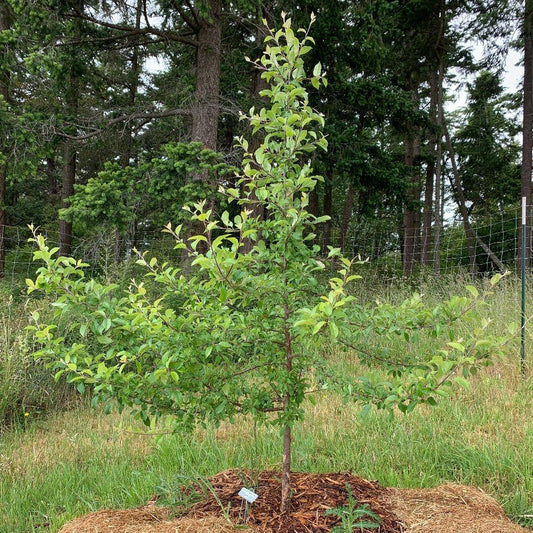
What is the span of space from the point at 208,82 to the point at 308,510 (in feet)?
25.9

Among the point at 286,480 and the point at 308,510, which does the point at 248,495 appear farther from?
the point at 308,510

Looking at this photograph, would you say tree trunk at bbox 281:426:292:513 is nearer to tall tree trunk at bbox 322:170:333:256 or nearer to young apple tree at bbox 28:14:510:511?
young apple tree at bbox 28:14:510:511

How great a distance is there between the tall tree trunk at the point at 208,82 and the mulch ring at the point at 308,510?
669 centimetres

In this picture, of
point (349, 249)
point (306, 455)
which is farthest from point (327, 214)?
point (306, 455)

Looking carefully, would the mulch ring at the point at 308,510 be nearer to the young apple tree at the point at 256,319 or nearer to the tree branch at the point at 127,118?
the young apple tree at the point at 256,319

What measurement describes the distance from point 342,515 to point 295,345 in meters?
0.82

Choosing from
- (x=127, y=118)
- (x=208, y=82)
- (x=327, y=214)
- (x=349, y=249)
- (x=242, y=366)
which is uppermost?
(x=208, y=82)

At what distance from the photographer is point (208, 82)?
8.40 meters

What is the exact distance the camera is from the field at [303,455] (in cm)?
282

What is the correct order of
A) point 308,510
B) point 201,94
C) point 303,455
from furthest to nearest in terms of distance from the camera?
point 201,94 < point 303,455 < point 308,510

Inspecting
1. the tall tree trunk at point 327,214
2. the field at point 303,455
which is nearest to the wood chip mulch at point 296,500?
the field at point 303,455

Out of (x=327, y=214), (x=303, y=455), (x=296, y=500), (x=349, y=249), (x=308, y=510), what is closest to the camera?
(x=308, y=510)

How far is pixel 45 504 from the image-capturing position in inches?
116

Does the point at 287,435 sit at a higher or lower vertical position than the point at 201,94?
lower
